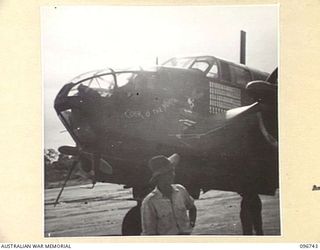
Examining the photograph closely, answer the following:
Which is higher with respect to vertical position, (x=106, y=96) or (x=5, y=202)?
(x=106, y=96)

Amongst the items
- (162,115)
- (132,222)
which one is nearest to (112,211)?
(132,222)

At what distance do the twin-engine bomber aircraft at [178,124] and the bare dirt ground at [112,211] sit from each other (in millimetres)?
14

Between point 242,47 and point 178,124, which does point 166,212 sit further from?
point 242,47

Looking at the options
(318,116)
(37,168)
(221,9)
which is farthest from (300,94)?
(37,168)

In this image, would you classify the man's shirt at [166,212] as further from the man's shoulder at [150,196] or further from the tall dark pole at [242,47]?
the tall dark pole at [242,47]

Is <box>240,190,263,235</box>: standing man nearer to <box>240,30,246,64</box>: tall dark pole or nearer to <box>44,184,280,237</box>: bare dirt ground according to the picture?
<box>44,184,280,237</box>: bare dirt ground

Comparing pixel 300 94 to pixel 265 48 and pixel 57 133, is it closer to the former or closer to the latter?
pixel 265 48

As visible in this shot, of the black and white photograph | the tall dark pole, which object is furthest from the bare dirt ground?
the tall dark pole

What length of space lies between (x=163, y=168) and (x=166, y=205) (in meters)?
0.05

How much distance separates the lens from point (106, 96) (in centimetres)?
75

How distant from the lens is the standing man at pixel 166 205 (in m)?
0.75

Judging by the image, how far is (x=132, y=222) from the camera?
0.75 m

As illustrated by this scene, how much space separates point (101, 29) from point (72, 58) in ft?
0.18

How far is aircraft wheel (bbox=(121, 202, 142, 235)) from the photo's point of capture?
0.75 meters
